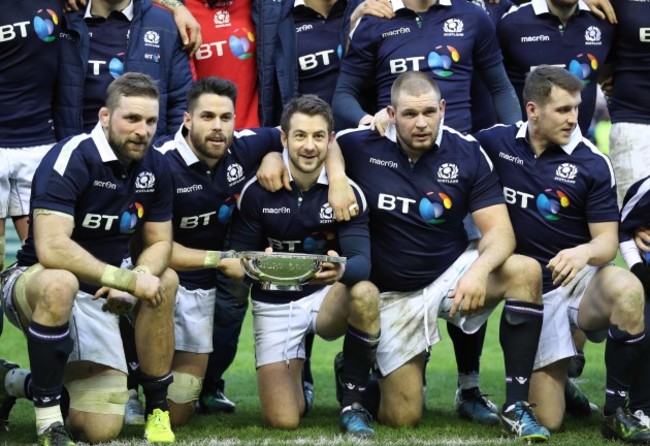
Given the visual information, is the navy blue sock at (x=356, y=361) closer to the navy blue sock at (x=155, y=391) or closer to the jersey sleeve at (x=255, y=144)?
the navy blue sock at (x=155, y=391)

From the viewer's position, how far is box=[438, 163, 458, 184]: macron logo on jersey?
7.62 meters

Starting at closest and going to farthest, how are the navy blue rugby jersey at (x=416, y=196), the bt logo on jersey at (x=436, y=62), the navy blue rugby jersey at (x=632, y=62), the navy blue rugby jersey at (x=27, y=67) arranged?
the navy blue rugby jersey at (x=416, y=196) < the navy blue rugby jersey at (x=27, y=67) < the bt logo on jersey at (x=436, y=62) < the navy blue rugby jersey at (x=632, y=62)

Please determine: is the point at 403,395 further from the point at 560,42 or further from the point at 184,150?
the point at 560,42

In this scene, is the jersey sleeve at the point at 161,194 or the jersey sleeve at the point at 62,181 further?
the jersey sleeve at the point at 161,194

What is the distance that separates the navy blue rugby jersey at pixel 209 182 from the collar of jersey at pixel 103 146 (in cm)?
63

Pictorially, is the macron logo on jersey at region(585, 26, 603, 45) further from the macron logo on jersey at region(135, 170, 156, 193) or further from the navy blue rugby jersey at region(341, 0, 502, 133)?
the macron logo on jersey at region(135, 170, 156, 193)

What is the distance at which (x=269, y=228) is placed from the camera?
7.62m

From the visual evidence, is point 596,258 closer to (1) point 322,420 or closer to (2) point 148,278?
(1) point 322,420

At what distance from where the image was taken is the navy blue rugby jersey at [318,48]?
8.49 metres

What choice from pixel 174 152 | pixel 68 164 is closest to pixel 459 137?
pixel 174 152

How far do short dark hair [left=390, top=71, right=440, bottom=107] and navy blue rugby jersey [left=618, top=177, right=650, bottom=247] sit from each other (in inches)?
49.7

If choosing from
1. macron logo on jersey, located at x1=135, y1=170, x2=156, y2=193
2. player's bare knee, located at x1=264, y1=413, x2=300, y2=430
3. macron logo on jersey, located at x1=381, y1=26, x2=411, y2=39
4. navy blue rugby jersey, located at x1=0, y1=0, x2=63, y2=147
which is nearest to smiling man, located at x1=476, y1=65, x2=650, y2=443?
macron logo on jersey, located at x1=381, y1=26, x2=411, y2=39

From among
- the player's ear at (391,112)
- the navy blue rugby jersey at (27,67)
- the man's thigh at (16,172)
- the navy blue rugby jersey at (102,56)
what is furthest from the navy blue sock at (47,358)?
the player's ear at (391,112)

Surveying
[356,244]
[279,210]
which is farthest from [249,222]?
[356,244]
